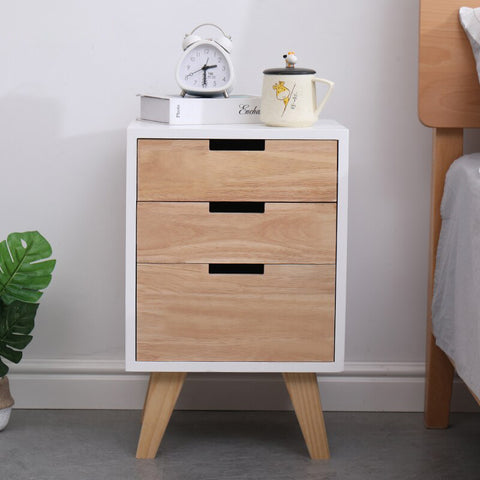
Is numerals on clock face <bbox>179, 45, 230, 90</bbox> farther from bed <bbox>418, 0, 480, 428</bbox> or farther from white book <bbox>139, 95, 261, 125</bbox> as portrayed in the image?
bed <bbox>418, 0, 480, 428</bbox>

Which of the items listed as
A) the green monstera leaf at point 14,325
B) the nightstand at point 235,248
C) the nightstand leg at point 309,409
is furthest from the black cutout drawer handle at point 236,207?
the green monstera leaf at point 14,325

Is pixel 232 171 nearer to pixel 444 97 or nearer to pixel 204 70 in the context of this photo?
pixel 204 70

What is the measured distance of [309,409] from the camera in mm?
1605

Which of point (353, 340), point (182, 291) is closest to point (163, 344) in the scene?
point (182, 291)

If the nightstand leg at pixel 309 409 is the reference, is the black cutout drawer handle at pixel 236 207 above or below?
above

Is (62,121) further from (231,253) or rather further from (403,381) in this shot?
(403,381)

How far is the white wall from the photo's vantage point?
5.87ft

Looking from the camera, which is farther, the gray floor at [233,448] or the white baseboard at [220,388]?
the white baseboard at [220,388]

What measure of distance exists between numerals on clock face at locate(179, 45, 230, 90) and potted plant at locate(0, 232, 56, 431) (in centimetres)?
44

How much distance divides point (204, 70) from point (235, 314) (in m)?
0.48

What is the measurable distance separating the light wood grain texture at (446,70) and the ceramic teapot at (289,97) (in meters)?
0.26

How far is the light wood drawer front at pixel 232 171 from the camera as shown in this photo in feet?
4.88

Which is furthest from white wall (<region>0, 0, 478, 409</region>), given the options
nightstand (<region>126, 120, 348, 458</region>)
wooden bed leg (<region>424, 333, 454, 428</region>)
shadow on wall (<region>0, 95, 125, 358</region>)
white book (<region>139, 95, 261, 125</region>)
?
nightstand (<region>126, 120, 348, 458</region>)

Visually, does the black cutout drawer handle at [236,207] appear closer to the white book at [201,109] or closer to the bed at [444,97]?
the white book at [201,109]
